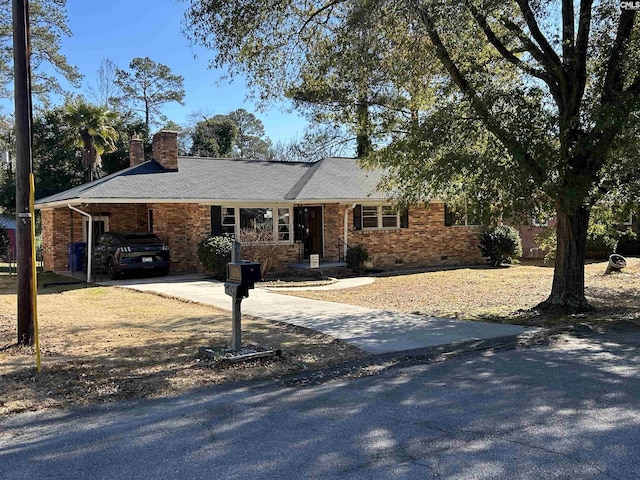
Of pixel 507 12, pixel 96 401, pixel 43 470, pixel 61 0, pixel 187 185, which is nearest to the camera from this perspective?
pixel 43 470

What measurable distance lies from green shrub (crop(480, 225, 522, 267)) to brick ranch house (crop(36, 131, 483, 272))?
75cm

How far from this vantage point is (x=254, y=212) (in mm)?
19422

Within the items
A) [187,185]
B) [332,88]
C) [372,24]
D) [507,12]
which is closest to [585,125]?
[507,12]

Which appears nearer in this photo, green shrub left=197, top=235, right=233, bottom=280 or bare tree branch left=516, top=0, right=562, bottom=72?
bare tree branch left=516, top=0, right=562, bottom=72

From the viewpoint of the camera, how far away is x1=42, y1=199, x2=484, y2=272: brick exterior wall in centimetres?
1878

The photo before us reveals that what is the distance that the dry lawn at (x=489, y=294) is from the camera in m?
10.9

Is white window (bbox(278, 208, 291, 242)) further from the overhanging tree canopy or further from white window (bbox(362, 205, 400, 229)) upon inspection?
the overhanging tree canopy

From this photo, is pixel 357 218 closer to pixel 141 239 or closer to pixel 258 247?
pixel 258 247

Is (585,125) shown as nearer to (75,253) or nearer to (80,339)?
(80,339)

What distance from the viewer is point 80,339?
819cm

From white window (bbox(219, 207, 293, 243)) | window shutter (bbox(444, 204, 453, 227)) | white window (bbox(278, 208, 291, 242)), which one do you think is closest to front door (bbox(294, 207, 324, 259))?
white window (bbox(278, 208, 291, 242))

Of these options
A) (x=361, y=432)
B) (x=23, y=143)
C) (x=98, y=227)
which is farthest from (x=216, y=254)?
(x=361, y=432)

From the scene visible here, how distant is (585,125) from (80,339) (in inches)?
351

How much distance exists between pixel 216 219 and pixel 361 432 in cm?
1480
